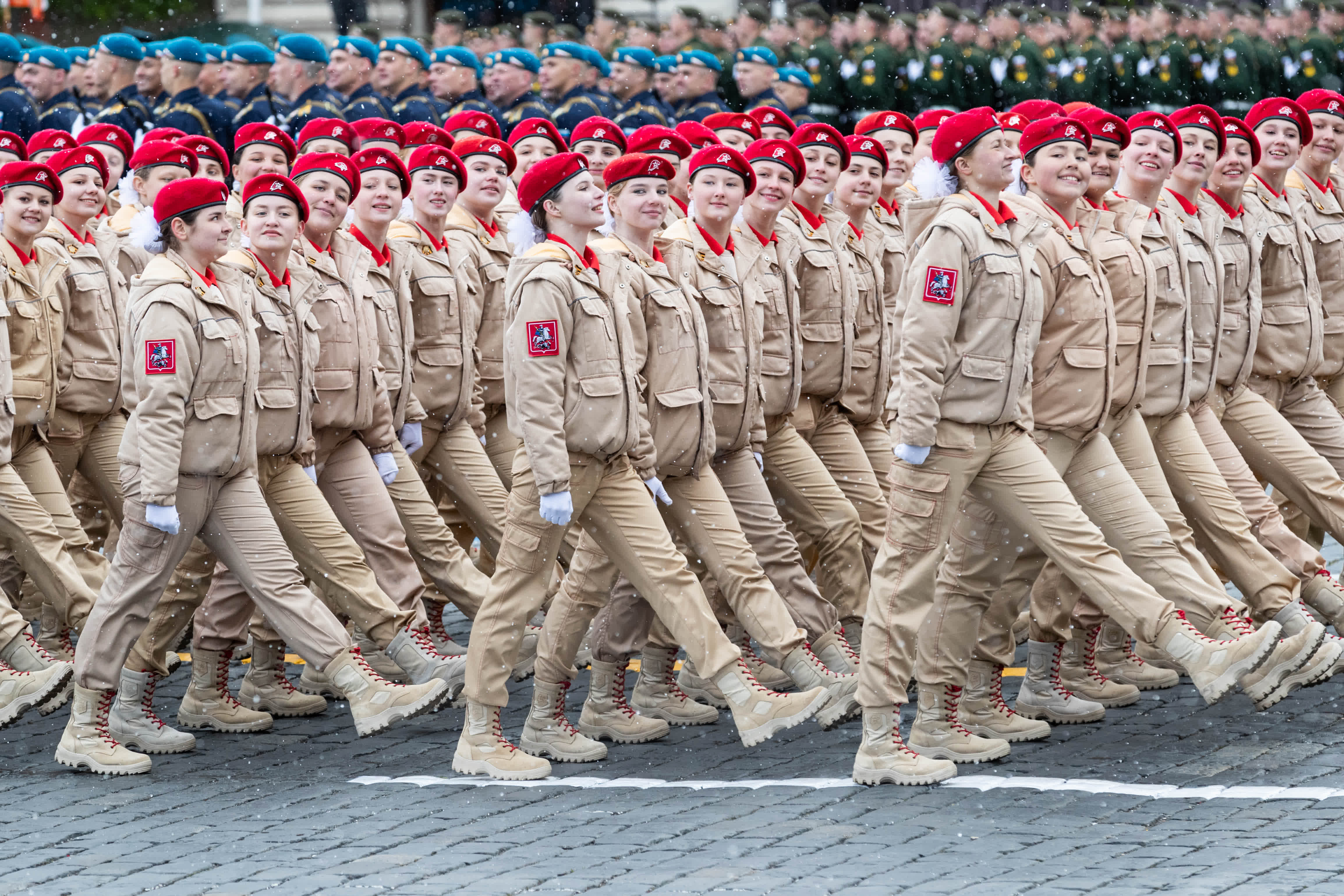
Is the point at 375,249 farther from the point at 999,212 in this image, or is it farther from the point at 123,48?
the point at 123,48

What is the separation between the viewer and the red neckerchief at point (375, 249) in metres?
8.85

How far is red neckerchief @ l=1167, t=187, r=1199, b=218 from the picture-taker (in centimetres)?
867

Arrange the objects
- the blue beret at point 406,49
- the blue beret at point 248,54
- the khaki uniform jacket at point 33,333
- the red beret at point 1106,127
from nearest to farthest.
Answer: the red beret at point 1106,127
the khaki uniform jacket at point 33,333
the blue beret at point 248,54
the blue beret at point 406,49

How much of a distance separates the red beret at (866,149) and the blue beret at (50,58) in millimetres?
7452

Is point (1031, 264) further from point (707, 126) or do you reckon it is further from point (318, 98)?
point (318, 98)

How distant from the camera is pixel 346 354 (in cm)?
835

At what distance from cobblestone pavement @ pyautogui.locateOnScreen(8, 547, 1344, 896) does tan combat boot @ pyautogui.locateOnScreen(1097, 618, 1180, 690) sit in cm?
36

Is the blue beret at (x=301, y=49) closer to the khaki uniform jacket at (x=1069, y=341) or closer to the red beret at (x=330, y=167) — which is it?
the red beret at (x=330, y=167)

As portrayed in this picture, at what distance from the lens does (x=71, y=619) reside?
328 inches

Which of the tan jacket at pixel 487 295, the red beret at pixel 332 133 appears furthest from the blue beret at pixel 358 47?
the tan jacket at pixel 487 295

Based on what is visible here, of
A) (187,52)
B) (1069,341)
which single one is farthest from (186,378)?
(187,52)

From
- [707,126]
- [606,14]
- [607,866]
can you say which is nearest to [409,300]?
[707,126]

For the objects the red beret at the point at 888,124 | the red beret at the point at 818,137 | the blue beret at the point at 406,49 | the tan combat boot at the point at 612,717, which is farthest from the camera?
A: the blue beret at the point at 406,49

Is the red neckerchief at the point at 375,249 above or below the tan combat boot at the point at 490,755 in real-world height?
above
